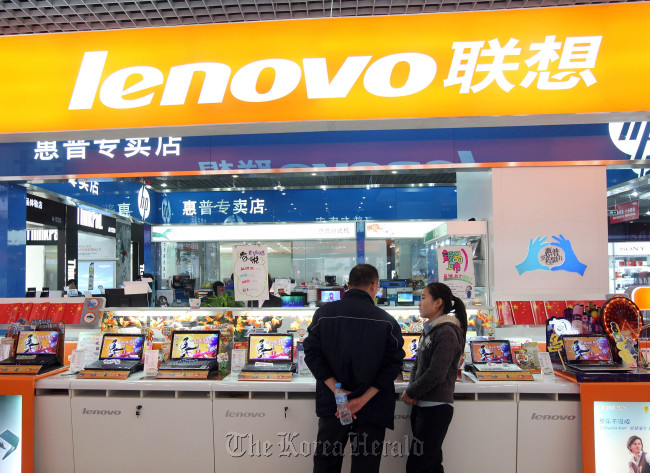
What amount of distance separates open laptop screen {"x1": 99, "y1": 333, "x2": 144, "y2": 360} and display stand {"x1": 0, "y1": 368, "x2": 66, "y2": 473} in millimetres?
478

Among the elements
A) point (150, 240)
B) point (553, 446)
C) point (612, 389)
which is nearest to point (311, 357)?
point (553, 446)

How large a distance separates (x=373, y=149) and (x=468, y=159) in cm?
89

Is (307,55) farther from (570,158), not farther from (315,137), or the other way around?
(570,158)

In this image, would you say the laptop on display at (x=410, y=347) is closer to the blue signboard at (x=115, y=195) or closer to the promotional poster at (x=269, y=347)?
the promotional poster at (x=269, y=347)

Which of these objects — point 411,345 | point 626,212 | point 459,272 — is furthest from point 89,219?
point 626,212

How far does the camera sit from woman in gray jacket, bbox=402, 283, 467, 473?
2707 millimetres

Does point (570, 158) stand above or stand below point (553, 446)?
above

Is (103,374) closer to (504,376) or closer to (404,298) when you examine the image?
(504,376)

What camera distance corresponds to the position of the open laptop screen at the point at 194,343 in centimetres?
359

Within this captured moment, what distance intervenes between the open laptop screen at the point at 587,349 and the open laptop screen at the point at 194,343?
260 centimetres

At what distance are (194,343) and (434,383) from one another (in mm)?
1865

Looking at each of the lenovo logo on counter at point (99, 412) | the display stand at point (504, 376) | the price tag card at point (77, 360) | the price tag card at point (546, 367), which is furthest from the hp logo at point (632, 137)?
the price tag card at point (77, 360)

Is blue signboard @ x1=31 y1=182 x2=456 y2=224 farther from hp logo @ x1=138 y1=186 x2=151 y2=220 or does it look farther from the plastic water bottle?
the plastic water bottle

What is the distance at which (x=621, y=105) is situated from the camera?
3914mm
